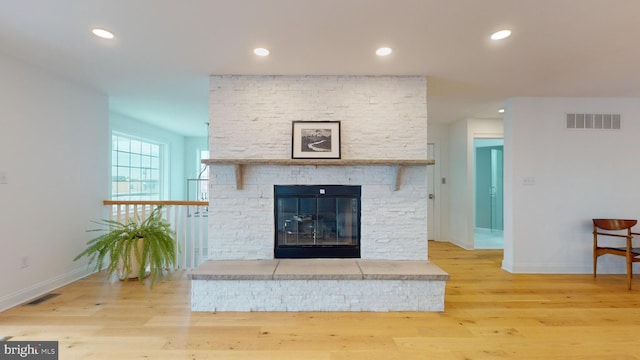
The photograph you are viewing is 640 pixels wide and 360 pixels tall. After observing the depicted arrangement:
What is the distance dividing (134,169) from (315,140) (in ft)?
14.1

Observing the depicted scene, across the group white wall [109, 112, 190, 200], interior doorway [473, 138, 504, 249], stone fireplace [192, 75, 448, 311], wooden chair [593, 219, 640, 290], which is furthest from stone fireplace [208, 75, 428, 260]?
interior doorway [473, 138, 504, 249]

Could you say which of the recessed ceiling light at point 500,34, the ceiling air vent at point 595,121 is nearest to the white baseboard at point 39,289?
the recessed ceiling light at point 500,34

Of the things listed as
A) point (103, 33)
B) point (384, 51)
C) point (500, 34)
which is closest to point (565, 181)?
point (500, 34)

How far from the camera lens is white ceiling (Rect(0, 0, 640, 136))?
1.97m

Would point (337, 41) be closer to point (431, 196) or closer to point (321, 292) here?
point (321, 292)

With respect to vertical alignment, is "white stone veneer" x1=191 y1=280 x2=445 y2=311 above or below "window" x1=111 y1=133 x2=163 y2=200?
below

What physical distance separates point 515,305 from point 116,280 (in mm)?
4193

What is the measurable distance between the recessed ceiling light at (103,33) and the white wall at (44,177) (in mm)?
1166

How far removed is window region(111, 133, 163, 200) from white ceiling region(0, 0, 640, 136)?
191 cm

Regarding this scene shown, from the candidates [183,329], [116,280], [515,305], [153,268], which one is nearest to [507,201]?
[515,305]

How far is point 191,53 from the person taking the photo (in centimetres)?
264

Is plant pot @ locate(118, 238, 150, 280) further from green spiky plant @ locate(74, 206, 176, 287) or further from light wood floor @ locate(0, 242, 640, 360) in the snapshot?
light wood floor @ locate(0, 242, 640, 360)

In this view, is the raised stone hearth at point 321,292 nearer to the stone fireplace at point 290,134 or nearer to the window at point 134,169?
the stone fireplace at point 290,134

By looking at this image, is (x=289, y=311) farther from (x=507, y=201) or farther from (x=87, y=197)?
(x=507, y=201)
